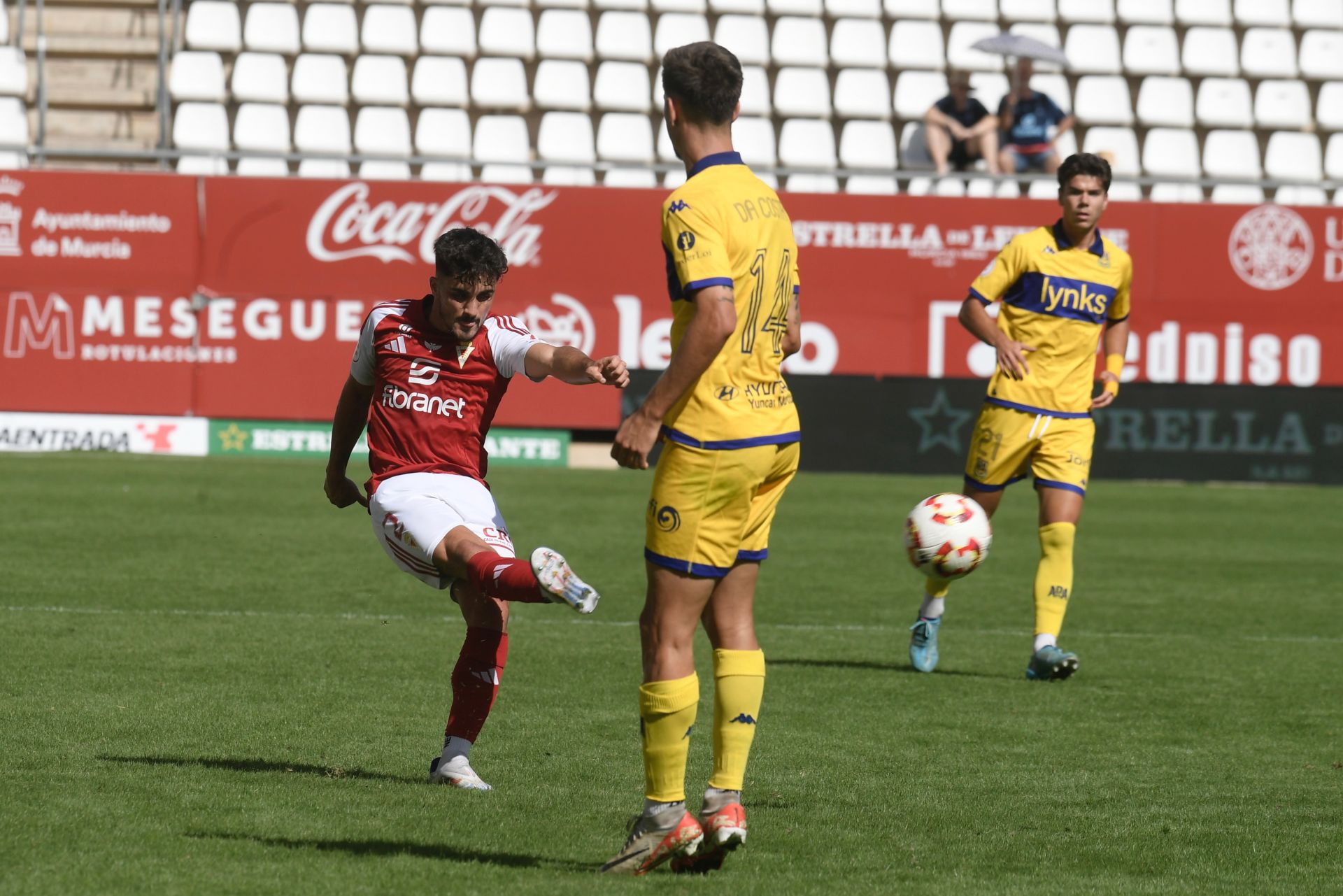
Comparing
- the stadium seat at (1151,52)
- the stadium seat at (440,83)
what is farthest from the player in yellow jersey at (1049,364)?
the stadium seat at (1151,52)

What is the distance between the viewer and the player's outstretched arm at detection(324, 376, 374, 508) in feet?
19.0

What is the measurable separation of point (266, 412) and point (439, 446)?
13.8 metres

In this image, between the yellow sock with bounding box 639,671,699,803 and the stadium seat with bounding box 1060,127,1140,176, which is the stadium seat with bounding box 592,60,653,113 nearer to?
the stadium seat with bounding box 1060,127,1140,176

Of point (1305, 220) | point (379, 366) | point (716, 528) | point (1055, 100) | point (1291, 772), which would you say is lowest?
point (1291, 772)

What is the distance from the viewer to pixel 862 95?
73.2ft

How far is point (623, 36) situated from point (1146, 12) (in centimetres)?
724

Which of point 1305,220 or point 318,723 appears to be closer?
point 318,723

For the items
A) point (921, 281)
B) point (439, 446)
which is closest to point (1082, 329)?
point (439, 446)

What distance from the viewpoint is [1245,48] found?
2361 centimetres

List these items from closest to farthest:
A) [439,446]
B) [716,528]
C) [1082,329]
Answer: [716,528] < [439,446] < [1082,329]

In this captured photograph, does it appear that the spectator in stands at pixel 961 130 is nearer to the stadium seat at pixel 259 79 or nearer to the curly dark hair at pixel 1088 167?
the stadium seat at pixel 259 79

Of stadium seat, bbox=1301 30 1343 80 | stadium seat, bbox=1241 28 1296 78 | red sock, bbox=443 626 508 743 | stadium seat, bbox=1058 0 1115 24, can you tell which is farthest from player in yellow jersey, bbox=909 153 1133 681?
stadium seat, bbox=1301 30 1343 80

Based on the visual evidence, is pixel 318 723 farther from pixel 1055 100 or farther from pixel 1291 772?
pixel 1055 100

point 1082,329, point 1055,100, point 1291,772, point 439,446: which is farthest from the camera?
point 1055,100
